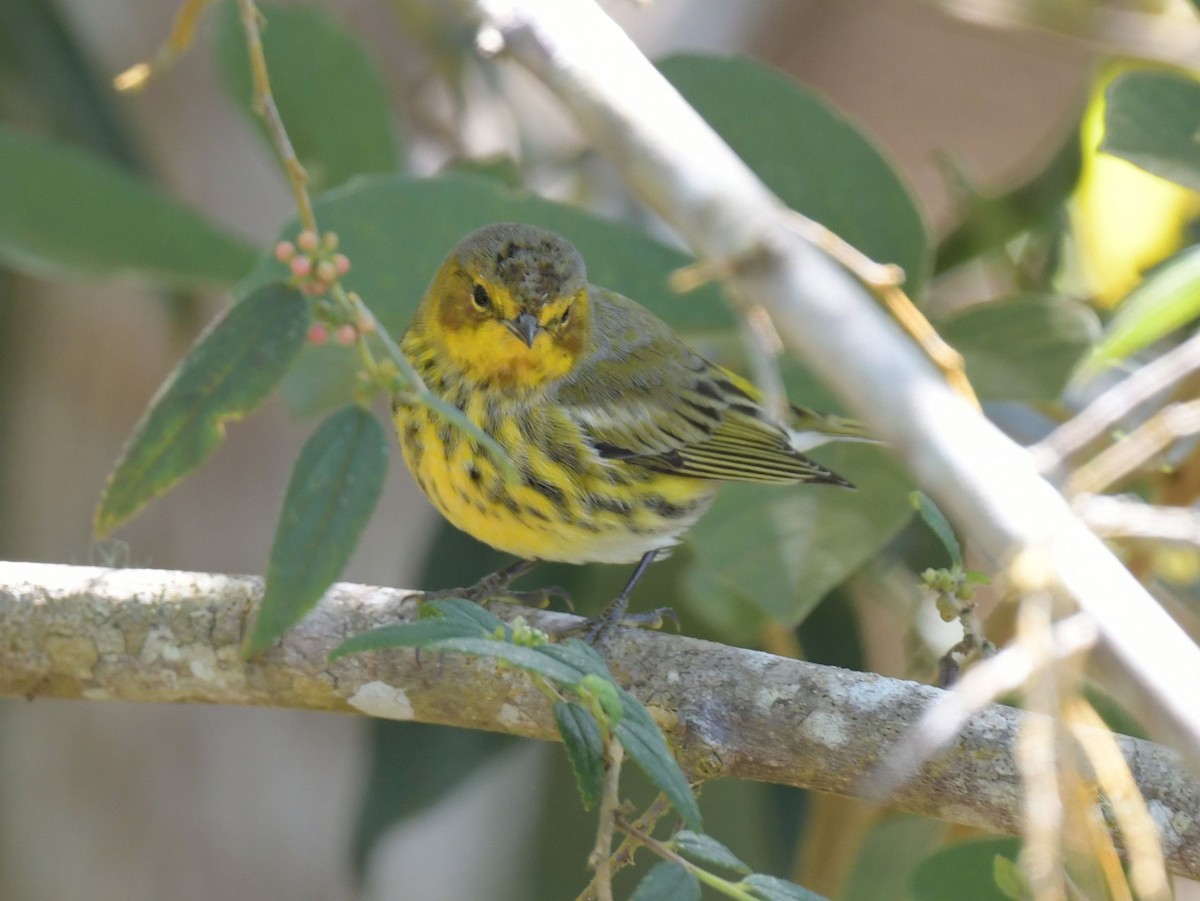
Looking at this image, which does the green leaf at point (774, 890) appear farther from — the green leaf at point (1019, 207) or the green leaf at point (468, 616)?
the green leaf at point (1019, 207)

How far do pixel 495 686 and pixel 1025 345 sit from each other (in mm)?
1082

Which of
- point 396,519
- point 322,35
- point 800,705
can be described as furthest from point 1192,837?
point 396,519

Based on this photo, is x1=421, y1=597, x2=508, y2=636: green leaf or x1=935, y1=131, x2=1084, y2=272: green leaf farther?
x1=935, y1=131, x2=1084, y2=272: green leaf

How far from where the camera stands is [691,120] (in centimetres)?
120

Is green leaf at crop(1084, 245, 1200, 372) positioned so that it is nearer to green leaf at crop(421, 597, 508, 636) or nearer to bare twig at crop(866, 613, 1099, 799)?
bare twig at crop(866, 613, 1099, 799)

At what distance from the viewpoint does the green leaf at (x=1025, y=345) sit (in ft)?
7.22

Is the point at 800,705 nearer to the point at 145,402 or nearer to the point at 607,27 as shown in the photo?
the point at 607,27

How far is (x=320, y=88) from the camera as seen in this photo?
2844 mm

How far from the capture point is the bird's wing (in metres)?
2.34

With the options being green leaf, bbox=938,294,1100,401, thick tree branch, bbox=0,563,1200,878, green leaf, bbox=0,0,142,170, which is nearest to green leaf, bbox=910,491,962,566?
thick tree branch, bbox=0,563,1200,878

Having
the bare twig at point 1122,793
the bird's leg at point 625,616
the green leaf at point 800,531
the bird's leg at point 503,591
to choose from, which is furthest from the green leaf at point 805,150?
the bare twig at point 1122,793

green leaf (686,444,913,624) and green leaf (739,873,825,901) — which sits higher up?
green leaf (686,444,913,624)

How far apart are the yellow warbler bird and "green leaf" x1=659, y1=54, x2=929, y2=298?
36 cm

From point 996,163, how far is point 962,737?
4.75m
